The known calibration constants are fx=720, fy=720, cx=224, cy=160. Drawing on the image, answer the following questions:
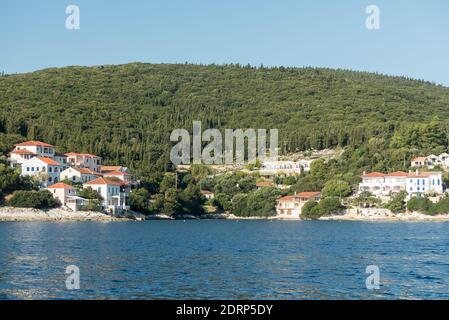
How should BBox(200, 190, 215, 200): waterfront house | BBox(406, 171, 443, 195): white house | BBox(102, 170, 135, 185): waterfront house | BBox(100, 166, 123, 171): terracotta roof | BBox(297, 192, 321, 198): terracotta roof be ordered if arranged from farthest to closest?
1. BBox(100, 166, 123, 171): terracotta roof
2. BBox(200, 190, 215, 200): waterfront house
3. BBox(102, 170, 135, 185): waterfront house
4. BBox(297, 192, 321, 198): terracotta roof
5. BBox(406, 171, 443, 195): white house

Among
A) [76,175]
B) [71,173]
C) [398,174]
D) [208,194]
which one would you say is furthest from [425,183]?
[71,173]

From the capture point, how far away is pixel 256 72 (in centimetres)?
17562

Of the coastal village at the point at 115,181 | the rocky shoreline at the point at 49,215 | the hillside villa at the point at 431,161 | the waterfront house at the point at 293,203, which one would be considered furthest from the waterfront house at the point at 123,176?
the hillside villa at the point at 431,161

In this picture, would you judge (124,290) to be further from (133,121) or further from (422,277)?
(133,121)

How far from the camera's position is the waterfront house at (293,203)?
82.8 meters

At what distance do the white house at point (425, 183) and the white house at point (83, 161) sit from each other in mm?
38219

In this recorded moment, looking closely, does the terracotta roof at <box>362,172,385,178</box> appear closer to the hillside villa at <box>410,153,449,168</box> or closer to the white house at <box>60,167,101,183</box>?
the hillside villa at <box>410,153,449,168</box>

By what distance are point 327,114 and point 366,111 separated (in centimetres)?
726

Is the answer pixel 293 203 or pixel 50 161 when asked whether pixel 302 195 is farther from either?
pixel 50 161

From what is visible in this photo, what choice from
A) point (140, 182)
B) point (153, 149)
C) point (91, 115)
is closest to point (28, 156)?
point (140, 182)

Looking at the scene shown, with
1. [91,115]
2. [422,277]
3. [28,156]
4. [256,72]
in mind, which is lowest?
[422,277]

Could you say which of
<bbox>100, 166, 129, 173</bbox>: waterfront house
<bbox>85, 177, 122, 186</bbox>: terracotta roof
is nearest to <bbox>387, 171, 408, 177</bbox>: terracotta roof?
<bbox>85, 177, 122, 186</bbox>: terracotta roof

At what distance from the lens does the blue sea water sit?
2104 centimetres

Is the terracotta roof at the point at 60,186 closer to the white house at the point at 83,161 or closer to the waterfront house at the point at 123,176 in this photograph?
the waterfront house at the point at 123,176
